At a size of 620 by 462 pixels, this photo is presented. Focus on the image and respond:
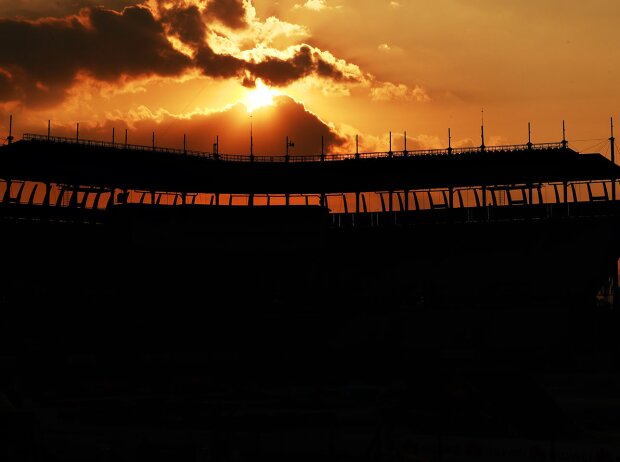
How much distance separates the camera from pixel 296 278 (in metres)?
107

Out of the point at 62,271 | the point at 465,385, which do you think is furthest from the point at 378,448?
the point at 62,271

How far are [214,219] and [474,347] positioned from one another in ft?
99.2

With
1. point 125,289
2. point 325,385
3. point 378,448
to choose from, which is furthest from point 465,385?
point 125,289

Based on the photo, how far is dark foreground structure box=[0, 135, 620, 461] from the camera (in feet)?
290

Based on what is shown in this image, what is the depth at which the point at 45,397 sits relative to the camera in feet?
249

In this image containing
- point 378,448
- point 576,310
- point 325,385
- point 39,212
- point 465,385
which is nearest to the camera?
point 378,448

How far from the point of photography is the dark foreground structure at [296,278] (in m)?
88.5

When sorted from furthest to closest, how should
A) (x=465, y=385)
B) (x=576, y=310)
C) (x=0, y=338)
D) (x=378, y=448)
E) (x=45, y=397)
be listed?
1. (x=576, y=310)
2. (x=0, y=338)
3. (x=45, y=397)
4. (x=465, y=385)
5. (x=378, y=448)

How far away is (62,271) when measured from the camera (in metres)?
107

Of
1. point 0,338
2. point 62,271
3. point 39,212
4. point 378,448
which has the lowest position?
point 378,448

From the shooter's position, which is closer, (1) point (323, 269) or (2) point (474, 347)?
(2) point (474, 347)

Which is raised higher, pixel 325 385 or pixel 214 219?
pixel 214 219

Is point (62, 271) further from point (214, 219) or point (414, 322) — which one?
point (414, 322)

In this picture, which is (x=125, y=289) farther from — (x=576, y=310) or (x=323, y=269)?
(x=576, y=310)
